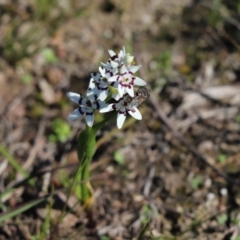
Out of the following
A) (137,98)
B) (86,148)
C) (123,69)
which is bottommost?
(86,148)

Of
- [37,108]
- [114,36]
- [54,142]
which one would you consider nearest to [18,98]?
[37,108]

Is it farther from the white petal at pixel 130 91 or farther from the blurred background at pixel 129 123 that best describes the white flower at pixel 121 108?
the blurred background at pixel 129 123

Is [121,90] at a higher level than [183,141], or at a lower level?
higher

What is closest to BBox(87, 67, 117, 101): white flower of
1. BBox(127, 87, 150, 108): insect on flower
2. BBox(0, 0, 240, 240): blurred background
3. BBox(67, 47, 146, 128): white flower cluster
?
BBox(67, 47, 146, 128): white flower cluster

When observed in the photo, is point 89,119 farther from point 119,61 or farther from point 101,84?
point 119,61

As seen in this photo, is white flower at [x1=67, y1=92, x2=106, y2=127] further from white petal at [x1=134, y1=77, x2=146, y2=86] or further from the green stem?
white petal at [x1=134, y1=77, x2=146, y2=86]

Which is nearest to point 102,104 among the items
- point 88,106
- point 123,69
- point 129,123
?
point 88,106

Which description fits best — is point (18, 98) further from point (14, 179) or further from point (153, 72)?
point (153, 72)

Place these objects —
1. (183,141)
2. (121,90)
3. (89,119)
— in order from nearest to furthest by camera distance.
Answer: (121,90) → (89,119) → (183,141)
